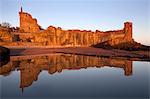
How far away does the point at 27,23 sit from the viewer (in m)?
59.2

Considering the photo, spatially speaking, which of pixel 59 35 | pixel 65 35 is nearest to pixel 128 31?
pixel 65 35

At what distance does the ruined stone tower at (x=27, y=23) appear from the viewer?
58875 millimetres

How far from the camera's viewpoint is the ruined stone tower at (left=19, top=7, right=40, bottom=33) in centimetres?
5888

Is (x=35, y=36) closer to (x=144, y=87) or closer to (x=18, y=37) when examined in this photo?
(x=18, y=37)

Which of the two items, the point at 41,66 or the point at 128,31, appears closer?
the point at 41,66

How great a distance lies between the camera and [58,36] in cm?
6525

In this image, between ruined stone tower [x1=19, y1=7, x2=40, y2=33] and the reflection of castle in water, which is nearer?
the reflection of castle in water

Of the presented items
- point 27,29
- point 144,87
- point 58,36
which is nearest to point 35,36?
point 27,29

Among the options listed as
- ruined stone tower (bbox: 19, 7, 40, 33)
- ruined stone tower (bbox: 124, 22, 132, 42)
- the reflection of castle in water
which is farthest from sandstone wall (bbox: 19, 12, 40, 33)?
the reflection of castle in water

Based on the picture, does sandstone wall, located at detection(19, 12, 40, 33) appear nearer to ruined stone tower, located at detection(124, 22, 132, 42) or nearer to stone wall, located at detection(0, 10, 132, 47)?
stone wall, located at detection(0, 10, 132, 47)

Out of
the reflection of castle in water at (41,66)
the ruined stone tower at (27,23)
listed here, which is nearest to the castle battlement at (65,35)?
the ruined stone tower at (27,23)

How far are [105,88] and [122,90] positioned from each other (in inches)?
25.0

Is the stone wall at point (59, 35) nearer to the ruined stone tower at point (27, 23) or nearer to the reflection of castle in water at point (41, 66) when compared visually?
the ruined stone tower at point (27, 23)

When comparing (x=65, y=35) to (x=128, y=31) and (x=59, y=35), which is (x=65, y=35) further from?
(x=128, y=31)
